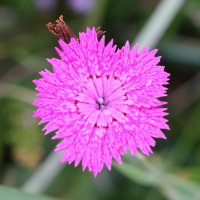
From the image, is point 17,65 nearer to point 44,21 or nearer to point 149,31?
point 44,21

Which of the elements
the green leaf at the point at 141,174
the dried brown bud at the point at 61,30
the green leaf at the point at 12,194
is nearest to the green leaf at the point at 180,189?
the green leaf at the point at 141,174

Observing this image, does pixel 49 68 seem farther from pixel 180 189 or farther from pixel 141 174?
pixel 180 189

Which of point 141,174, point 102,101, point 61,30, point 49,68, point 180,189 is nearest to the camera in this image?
point 61,30

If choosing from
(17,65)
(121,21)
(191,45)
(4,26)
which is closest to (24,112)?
(17,65)

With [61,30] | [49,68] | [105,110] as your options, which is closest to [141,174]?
[105,110]

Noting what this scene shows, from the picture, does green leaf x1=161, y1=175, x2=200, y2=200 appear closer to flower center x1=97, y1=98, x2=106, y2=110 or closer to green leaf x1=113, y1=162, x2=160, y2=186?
green leaf x1=113, y1=162, x2=160, y2=186

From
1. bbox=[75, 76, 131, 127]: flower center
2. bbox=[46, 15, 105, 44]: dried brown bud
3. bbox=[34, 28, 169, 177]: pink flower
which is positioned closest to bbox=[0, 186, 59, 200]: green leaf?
bbox=[34, 28, 169, 177]: pink flower

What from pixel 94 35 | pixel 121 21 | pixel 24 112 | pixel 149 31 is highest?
pixel 121 21
